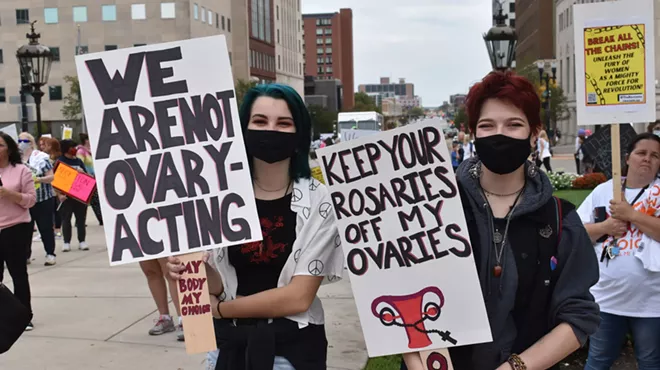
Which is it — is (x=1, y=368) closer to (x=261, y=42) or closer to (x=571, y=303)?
(x=571, y=303)

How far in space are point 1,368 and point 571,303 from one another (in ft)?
17.3

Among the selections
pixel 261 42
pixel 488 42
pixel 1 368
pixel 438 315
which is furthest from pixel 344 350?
pixel 261 42

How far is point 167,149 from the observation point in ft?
10.1

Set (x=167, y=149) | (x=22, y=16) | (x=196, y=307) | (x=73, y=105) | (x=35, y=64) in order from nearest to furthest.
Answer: (x=196, y=307), (x=167, y=149), (x=35, y=64), (x=73, y=105), (x=22, y=16)

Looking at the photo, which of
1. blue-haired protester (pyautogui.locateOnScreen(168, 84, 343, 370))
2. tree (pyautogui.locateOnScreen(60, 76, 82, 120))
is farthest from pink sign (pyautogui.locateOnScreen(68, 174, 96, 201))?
tree (pyautogui.locateOnScreen(60, 76, 82, 120))

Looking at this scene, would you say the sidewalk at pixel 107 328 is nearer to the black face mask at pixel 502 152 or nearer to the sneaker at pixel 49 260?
the sneaker at pixel 49 260

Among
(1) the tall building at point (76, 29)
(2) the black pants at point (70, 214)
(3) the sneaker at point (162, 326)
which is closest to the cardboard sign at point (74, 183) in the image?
(2) the black pants at point (70, 214)

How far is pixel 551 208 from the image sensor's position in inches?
105

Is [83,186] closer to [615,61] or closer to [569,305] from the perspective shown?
[615,61]

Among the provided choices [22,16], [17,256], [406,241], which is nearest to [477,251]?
[406,241]

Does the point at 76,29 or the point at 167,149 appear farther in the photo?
the point at 76,29

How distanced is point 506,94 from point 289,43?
12011cm

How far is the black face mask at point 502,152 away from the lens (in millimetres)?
2660

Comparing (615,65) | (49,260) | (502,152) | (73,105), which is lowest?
(49,260)
